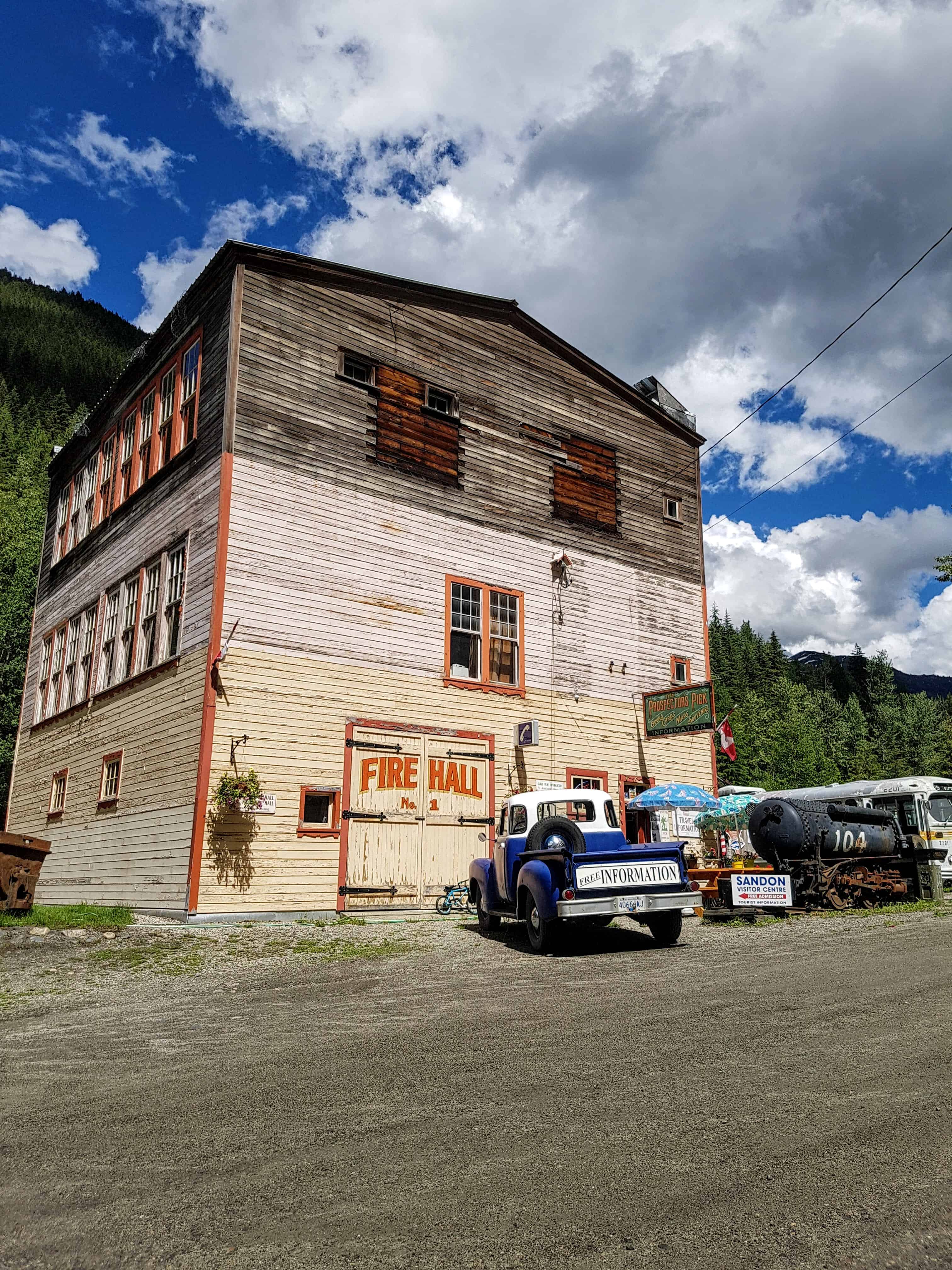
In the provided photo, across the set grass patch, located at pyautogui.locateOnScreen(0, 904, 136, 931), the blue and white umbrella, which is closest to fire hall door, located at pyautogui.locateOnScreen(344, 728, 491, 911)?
grass patch, located at pyautogui.locateOnScreen(0, 904, 136, 931)

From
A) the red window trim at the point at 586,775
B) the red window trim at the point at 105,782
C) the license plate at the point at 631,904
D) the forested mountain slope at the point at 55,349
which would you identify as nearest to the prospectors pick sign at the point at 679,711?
the red window trim at the point at 586,775

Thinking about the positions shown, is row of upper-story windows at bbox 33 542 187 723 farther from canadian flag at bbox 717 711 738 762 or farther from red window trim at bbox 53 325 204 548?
canadian flag at bbox 717 711 738 762

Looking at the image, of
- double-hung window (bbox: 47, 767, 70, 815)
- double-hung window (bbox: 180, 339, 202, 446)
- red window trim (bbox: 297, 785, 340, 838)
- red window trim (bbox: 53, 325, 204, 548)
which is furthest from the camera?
double-hung window (bbox: 47, 767, 70, 815)

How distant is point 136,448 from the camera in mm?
21359

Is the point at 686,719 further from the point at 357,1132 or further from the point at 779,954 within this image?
the point at 357,1132

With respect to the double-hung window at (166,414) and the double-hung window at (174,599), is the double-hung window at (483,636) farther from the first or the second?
the double-hung window at (166,414)

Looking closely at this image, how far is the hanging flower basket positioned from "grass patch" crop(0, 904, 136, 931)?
94.1 inches

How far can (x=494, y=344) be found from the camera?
2141cm

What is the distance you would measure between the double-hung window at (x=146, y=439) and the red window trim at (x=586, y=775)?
38.0 ft

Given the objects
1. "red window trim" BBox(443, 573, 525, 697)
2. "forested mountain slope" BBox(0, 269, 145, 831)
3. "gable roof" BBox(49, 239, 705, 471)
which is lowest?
"red window trim" BBox(443, 573, 525, 697)

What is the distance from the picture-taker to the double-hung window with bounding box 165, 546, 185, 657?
1728 centimetres

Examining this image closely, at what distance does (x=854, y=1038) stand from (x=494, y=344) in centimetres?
1822

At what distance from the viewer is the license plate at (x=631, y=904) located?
11.4 m

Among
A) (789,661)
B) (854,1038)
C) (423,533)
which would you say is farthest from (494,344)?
(789,661)
